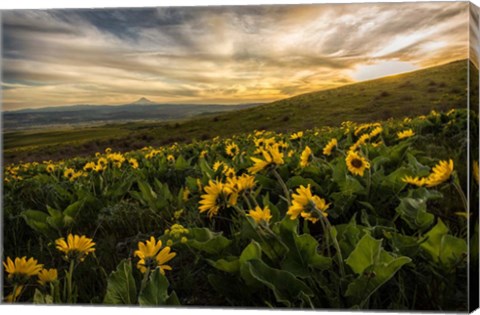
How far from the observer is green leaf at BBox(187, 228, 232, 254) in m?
2.97

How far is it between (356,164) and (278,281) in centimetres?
66

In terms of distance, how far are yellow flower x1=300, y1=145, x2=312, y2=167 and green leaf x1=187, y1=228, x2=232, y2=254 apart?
0.52 meters

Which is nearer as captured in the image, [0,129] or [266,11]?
[266,11]

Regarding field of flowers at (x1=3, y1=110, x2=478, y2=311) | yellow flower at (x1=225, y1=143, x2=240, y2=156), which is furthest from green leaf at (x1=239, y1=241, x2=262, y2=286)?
yellow flower at (x1=225, y1=143, x2=240, y2=156)

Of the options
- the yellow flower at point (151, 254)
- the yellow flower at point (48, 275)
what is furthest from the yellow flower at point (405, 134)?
the yellow flower at point (48, 275)

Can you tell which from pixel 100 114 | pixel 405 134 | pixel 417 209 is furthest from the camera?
pixel 100 114

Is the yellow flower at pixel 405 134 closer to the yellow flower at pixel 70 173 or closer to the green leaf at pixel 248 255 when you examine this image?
the green leaf at pixel 248 255

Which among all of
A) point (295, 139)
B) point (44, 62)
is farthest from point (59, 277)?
point (295, 139)

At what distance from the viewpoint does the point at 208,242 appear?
297 cm

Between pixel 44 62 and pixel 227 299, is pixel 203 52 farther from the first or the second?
pixel 227 299

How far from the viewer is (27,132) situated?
365cm

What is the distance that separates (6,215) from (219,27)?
1404mm

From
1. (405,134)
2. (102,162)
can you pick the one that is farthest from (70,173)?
(405,134)

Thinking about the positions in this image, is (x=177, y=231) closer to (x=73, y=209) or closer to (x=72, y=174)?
(x=73, y=209)
